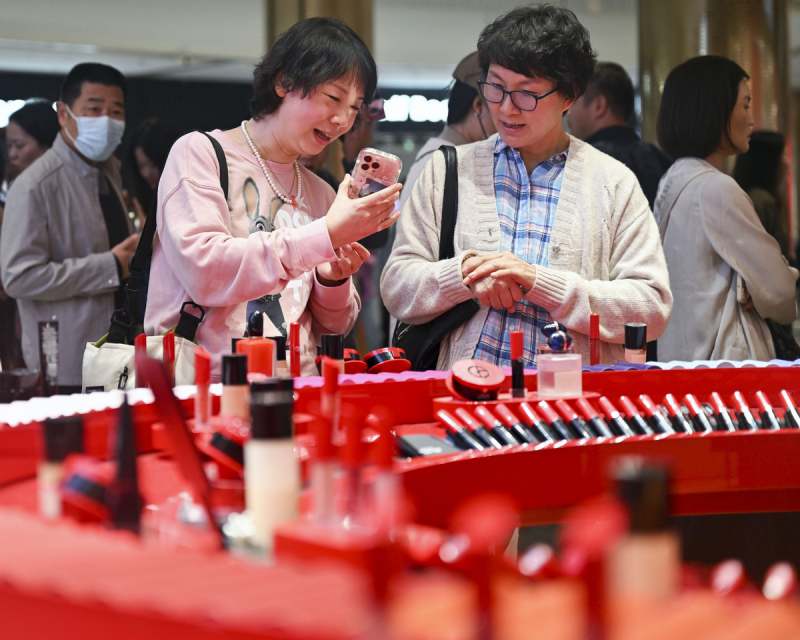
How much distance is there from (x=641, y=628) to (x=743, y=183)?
14.1ft

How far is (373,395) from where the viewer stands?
2631 mm

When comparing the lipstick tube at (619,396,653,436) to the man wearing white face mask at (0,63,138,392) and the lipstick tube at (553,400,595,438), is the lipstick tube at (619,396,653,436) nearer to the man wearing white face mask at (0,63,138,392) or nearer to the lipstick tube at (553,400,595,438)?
the lipstick tube at (553,400,595,438)

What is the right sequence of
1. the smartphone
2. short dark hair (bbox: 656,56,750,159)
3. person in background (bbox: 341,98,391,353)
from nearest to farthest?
the smartphone → person in background (bbox: 341,98,391,353) → short dark hair (bbox: 656,56,750,159)

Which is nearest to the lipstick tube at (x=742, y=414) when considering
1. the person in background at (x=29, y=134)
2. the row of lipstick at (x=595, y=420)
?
the row of lipstick at (x=595, y=420)

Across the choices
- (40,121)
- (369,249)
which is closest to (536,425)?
(369,249)

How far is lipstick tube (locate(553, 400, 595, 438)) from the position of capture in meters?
2.51

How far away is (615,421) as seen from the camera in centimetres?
258

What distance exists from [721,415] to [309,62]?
1232 millimetres

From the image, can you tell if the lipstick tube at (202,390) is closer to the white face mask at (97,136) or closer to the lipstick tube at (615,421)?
the lipstick tube at (615,421)

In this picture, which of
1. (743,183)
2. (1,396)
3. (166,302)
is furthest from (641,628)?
(743,183)

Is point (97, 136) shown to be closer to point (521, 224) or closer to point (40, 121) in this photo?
point (40, 121)

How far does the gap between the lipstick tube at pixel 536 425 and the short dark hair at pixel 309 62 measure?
0.93 metres

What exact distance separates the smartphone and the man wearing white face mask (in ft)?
4.99

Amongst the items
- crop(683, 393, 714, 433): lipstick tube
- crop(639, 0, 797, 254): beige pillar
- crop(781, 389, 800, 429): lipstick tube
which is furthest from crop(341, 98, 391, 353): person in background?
crop(639, 0, 797, 254): beige pillar
